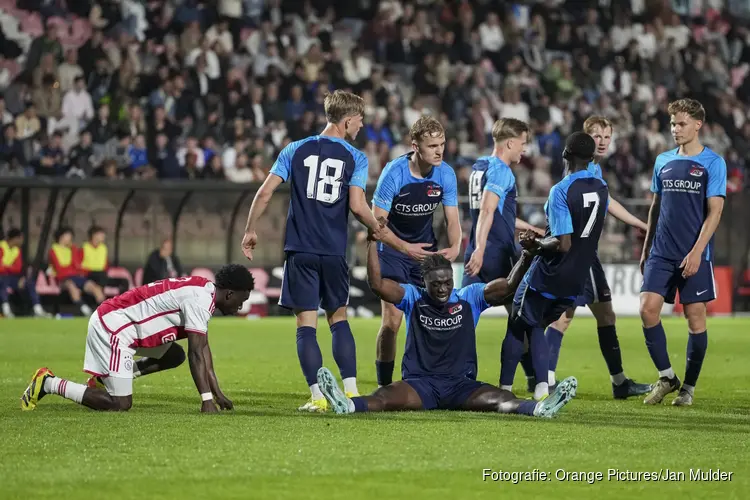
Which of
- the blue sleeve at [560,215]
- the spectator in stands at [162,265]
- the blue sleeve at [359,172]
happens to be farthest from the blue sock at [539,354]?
the spectator in stands at [162,265]

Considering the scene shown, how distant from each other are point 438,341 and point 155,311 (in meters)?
1.89

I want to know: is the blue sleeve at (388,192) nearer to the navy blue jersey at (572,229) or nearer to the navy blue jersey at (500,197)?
the navy blue jersey at (500,197)

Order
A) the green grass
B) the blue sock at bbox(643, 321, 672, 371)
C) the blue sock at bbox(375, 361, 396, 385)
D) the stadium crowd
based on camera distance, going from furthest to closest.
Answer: the stadium crowd
the blue sock at bbox(643, 321, 672, 371)
the blue sock at bbox(375, 361, 396, 385)
the green grass

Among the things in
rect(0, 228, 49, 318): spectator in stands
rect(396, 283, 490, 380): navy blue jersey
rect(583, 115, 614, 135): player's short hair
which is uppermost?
rect(583, 115, 614, 135): player's short hair

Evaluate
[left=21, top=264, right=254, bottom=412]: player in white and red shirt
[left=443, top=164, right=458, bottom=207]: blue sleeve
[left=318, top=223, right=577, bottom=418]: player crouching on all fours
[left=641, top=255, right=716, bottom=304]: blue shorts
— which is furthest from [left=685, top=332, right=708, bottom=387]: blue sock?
[left=21, top=264, right=254, bottom=412]: player in white and red shirt

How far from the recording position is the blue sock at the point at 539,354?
9.04m

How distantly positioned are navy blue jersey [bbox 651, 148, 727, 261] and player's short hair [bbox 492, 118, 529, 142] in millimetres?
1281

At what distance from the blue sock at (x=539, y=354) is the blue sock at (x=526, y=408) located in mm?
1018

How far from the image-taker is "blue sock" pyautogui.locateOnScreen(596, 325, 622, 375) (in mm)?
9914

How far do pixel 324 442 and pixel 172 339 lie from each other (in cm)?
203

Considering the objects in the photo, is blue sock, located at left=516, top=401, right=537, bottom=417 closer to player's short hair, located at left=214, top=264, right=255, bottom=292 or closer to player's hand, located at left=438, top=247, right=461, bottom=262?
player's hand, located at left=438, top=247, right=461, bottom=262

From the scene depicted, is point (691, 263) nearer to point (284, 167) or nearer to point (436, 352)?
point (436, 352)

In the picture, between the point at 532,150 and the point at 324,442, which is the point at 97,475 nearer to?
the point at 324,442

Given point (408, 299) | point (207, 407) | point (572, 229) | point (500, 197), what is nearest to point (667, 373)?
point (572, 229)
